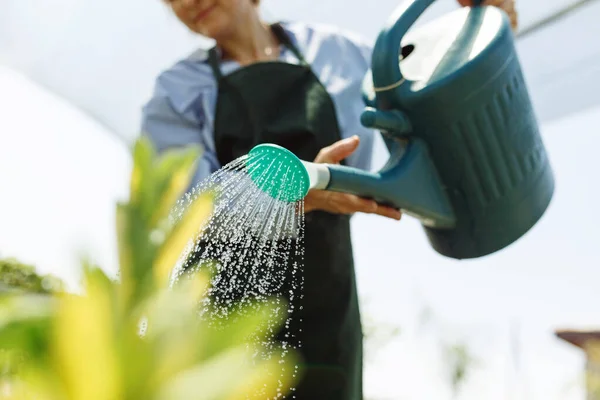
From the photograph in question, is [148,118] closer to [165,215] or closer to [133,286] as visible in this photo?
[165,215]

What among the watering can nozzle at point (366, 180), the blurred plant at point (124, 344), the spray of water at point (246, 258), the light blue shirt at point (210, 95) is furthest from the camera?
the light blue shirt at point (210, 95)

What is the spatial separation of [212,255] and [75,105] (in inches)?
89.7

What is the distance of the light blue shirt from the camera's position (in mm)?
1012

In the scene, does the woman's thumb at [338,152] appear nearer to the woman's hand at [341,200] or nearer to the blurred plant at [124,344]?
the woman's hand at [341,200]

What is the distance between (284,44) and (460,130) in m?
0.42

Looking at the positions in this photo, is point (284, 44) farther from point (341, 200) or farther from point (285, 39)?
point (341, 200)

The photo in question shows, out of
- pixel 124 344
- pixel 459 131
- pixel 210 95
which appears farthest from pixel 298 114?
pixel 124 344

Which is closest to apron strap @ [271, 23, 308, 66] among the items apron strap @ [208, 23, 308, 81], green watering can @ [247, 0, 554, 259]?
apron strap @ [208, 23, 308, 81]

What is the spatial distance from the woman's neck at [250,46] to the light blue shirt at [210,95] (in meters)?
0.02

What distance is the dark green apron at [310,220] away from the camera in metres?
0.88

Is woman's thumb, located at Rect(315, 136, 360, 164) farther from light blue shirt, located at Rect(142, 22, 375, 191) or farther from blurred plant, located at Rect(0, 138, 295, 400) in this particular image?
blurred plant, located at Rect(0, 138, 295, 400)

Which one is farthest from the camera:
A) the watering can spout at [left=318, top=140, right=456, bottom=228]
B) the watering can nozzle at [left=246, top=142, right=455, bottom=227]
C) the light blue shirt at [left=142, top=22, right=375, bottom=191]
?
the light blue shirt at [left=142, top=22, right=375, bottom=191]

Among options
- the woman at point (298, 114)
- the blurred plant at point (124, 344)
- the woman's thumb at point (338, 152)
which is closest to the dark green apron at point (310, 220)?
the woman at point (298, 114)

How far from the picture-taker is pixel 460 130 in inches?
31.7
